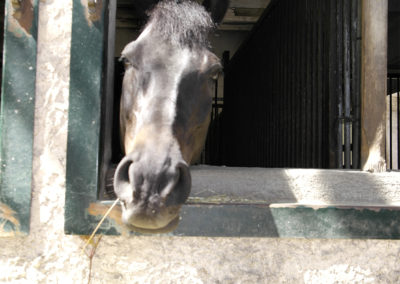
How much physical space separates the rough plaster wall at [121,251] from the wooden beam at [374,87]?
0.56m

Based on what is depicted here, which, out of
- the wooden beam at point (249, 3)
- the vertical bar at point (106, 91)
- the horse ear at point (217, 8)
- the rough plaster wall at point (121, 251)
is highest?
the wooden beam at point (249, 3)

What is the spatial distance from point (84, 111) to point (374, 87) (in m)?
1.59

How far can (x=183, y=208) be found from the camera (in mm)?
1581

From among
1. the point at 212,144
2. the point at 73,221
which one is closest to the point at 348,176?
the point at 73,221

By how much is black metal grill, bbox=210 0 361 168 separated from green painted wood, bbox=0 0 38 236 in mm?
2014

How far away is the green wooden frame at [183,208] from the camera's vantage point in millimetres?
1572

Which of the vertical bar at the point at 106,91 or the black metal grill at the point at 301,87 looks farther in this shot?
the black metal grill at the point at 301,87

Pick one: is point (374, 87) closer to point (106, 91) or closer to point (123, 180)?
point (106, 91)

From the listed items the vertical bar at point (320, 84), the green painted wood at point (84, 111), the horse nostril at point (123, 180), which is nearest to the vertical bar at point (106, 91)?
the green painted wood at point (84, 111)

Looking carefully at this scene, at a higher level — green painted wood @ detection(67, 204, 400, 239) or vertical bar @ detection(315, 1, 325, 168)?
vertical bar @ detection(315, 1, 325, 168)

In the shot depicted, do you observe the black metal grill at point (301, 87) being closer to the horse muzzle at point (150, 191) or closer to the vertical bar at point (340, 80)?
the vertical bar at point (340, 80)

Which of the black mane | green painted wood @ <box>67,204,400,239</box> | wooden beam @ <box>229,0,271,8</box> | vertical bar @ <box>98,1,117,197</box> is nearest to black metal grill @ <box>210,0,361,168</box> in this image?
wooden beam @ <box>229,0,271,8</box>

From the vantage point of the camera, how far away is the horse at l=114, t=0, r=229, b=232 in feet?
3.69

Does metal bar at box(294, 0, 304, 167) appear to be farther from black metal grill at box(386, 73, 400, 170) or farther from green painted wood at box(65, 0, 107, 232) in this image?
black metal grill at box(386, 73, 400, 170)
